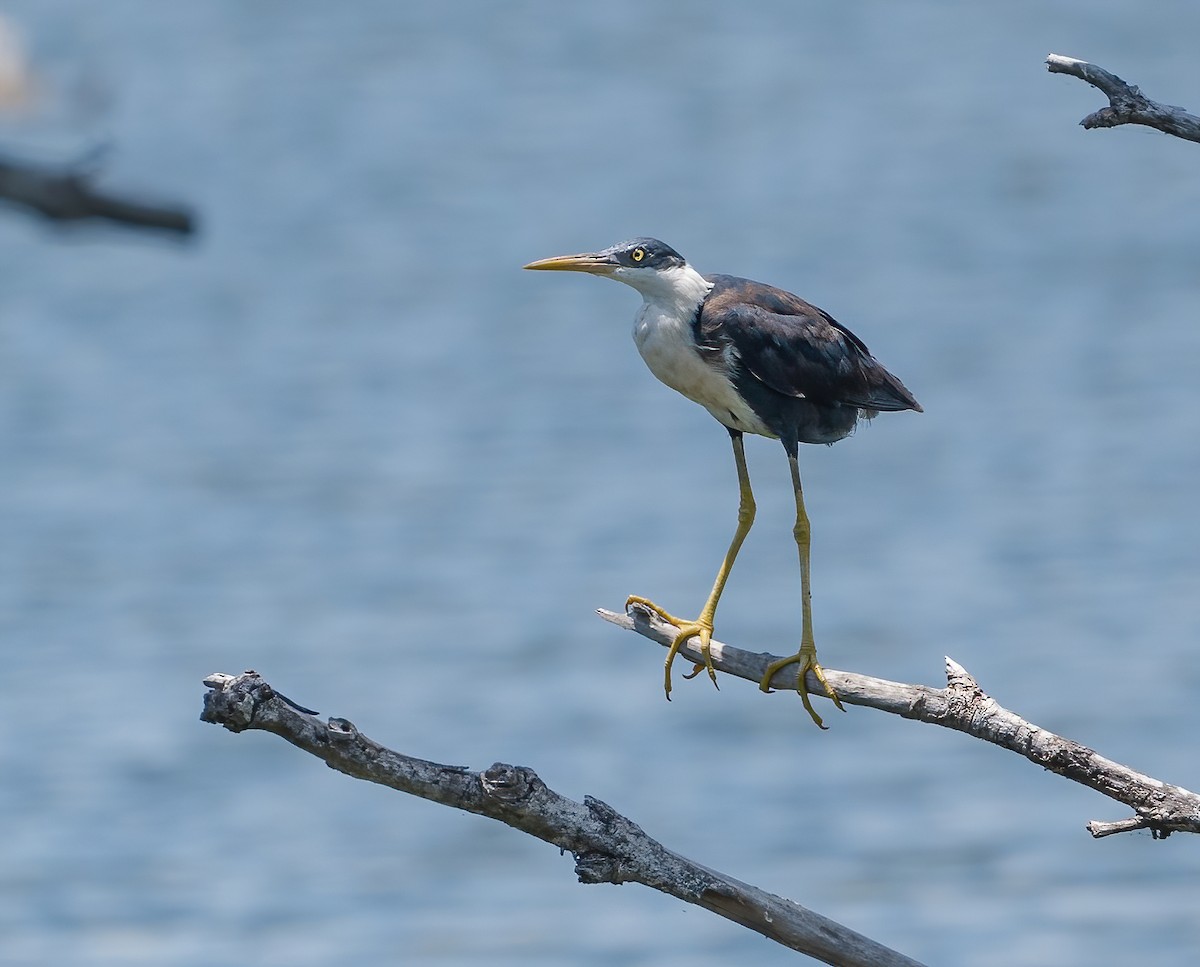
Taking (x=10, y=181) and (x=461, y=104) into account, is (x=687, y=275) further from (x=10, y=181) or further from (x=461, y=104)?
(x=461, y=104)

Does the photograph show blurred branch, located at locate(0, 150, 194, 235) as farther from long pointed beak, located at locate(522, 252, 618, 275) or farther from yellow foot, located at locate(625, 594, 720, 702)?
yellow foot, located at locate(625, 594, 720, 702)

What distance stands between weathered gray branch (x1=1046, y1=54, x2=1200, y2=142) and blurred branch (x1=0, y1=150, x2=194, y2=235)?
2382 mm

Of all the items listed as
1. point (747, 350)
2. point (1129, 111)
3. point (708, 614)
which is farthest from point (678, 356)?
point (1129, 111)

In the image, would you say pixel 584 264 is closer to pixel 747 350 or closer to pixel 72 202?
pixel 747 350

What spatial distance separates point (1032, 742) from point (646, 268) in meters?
1.82

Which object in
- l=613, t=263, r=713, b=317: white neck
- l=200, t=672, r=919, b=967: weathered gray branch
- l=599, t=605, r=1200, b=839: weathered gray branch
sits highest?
l=613, t=263, r=713, b=317: white neck

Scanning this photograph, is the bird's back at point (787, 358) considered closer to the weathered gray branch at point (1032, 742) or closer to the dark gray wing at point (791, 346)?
the dark gray wing at point (791, 346)

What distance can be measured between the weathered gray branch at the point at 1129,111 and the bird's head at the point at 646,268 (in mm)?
1558

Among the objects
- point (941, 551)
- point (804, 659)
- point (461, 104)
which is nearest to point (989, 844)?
point (941, 551)

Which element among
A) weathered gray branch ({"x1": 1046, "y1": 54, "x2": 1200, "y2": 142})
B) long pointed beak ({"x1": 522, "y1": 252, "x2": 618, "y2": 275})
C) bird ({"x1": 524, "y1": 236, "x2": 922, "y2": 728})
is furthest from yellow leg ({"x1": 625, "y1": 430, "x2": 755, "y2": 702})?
weathered gray branch ({"x1": 1046, "y1": 54, "x2": 1200, "y2": 142})

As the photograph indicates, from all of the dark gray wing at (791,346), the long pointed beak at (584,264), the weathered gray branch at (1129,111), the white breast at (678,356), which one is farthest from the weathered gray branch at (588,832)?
the weathered gray branch at (1129,111)

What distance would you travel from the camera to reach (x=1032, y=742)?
18.5 ft

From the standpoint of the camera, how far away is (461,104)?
34.8 metres

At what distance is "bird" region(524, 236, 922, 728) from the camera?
611cm
